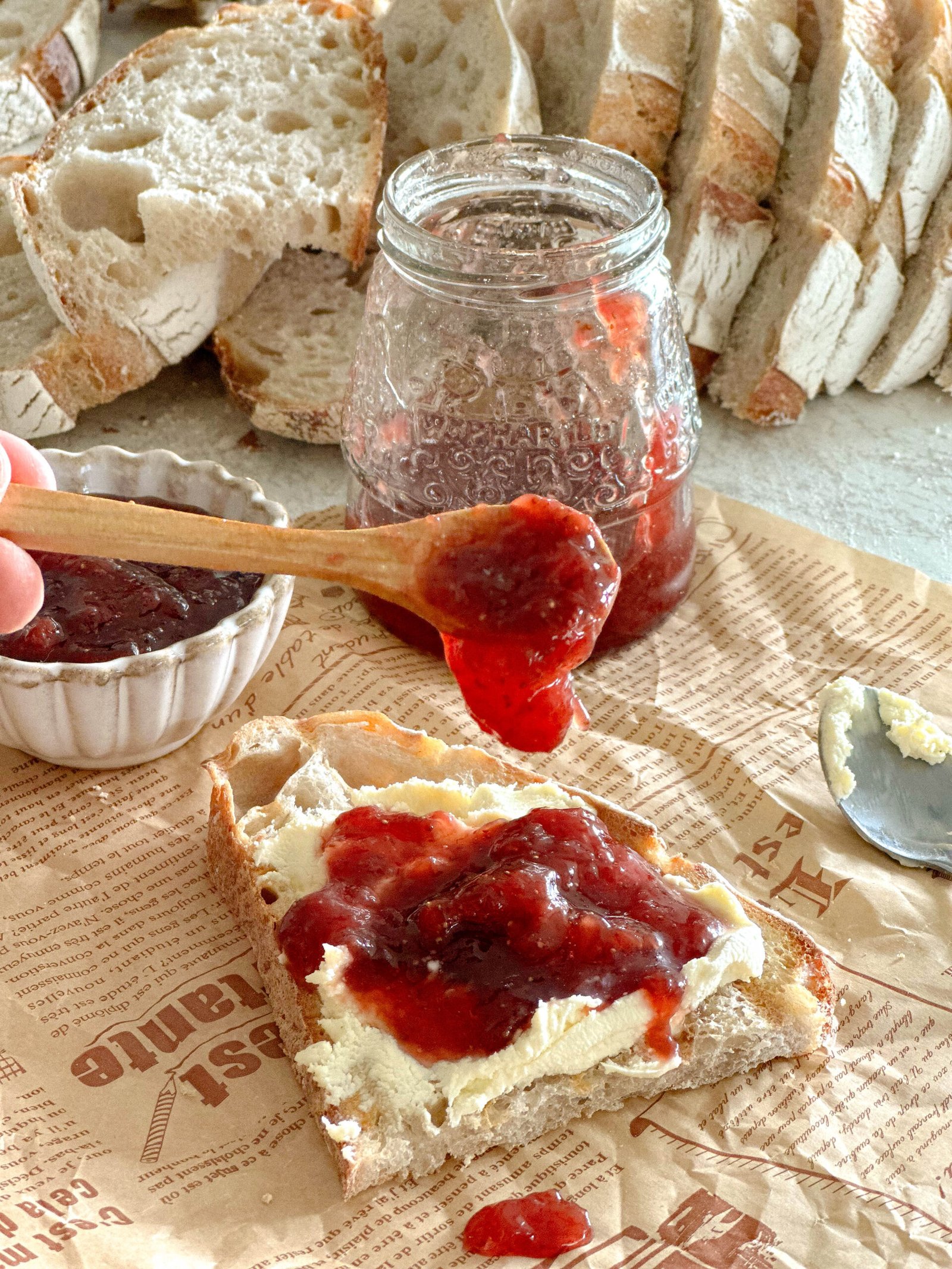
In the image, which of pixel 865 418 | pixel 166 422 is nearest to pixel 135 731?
pixel 166 422

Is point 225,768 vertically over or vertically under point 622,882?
under

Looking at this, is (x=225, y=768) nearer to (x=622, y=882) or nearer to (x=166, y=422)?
(x=622, y=882)

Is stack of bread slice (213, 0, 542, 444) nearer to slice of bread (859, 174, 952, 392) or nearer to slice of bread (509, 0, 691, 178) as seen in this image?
slice of bread (509, 0, 691, 178)

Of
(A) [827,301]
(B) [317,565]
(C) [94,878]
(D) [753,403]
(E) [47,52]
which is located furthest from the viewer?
(E) [47,52]

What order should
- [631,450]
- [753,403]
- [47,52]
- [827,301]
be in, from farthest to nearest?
[47,52] < [753,403] < [827,301] < [631,450]

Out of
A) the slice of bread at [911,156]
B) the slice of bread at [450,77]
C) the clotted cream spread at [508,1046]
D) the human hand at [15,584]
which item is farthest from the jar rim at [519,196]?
the clotted cream spread at [508,1046]

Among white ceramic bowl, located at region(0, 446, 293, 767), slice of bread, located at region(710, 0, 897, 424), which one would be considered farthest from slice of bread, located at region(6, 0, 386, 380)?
slice of bread, located at region(710, 0, 897, 424)

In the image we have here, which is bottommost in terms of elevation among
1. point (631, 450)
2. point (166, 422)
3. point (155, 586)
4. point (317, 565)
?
point (166, 422)
